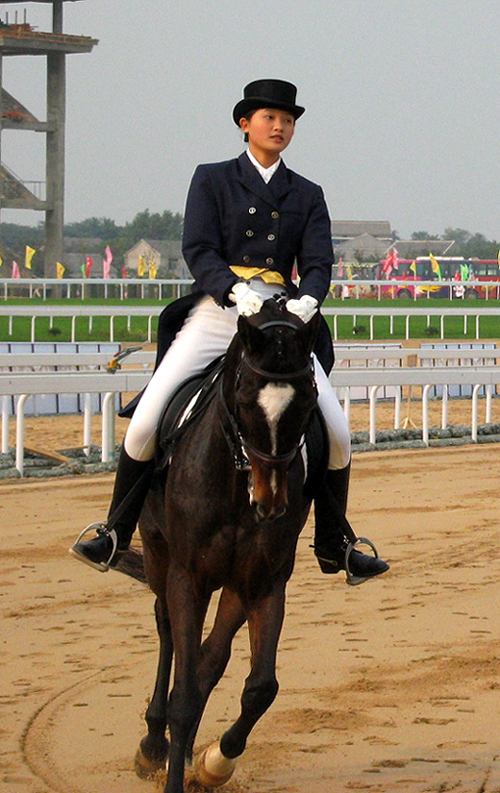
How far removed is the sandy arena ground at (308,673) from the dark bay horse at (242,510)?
0.47 metres

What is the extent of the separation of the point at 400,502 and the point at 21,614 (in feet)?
17.3

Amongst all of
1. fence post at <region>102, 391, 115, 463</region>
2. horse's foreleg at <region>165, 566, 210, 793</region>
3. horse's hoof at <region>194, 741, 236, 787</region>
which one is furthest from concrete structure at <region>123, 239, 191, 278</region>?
horse's foreleg at <region>165, 566, 210, 793</region>

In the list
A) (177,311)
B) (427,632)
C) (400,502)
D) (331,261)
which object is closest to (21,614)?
(427,632)

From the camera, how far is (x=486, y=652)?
706 cm

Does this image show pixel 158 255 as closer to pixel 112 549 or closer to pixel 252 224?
pixel 112 549

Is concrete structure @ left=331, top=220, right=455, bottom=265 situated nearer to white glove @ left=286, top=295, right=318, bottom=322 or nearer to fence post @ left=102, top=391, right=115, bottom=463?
fence post @ left=102, top=391, right=115, bottom=463

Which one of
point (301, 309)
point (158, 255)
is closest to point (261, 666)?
point (301, 309)

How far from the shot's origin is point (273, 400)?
14.3 feet

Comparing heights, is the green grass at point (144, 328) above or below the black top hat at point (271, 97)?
below

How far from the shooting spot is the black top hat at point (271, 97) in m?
5.27

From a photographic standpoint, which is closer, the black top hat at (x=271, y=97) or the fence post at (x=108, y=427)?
the black top hat at (x=271, y=97)

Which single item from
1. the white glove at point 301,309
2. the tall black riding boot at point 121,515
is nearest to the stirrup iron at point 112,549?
the tall black riding boot at point 121,515

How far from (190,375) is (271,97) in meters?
1.13

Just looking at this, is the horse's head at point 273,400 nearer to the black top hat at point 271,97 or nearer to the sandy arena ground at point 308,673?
the black top hat at point 271,97
